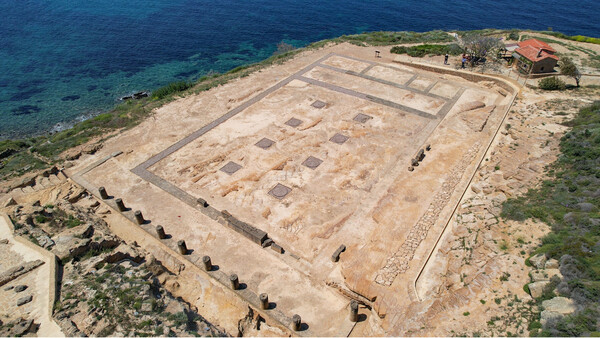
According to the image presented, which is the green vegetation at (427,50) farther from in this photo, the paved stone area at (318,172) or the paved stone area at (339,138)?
the paved stone area at (339,138)

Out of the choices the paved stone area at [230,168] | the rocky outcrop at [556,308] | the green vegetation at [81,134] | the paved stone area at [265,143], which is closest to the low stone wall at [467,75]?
the green vegetation at [81,134]

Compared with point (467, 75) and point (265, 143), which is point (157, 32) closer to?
point (265, 143)

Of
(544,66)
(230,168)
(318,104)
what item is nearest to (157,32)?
(318,104)

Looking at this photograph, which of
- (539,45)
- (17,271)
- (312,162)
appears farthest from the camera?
(539,45)

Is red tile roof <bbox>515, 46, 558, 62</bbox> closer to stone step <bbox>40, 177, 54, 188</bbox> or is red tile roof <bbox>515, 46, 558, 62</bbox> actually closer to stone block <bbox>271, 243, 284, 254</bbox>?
stone block <bbox>271, 243, 284, 254</bbox>

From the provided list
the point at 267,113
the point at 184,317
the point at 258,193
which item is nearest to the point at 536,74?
the point at 267,113

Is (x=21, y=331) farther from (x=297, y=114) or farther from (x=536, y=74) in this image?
(x=536, y=74)
